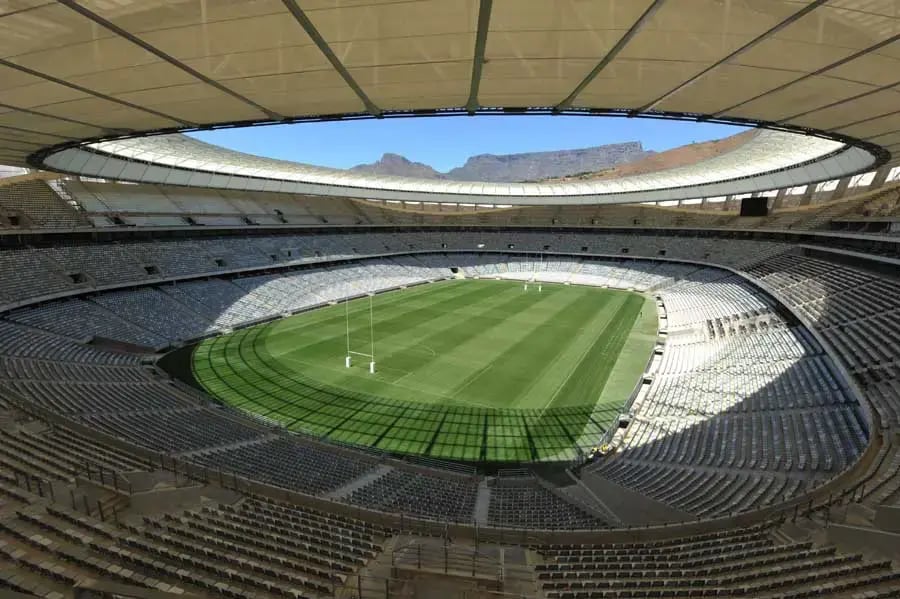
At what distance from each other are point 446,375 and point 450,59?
1837cm

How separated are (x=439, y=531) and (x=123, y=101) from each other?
411 inches

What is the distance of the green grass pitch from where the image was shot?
17641 millimetres

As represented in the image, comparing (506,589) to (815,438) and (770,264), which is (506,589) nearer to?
(815,438)

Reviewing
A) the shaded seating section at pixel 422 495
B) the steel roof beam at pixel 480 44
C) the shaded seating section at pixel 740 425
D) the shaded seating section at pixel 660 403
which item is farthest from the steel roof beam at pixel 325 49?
the shaded seating section at pixel 740 425

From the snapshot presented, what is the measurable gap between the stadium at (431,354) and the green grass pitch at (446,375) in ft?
0.72

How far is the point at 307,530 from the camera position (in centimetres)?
852

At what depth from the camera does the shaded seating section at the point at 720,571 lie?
6.06 meters

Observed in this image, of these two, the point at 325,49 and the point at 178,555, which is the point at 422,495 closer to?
the point at 178,555

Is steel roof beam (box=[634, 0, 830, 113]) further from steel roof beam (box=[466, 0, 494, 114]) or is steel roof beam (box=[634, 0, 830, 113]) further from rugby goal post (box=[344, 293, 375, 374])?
rugby goal post (box=[344, 293, 375, 374])

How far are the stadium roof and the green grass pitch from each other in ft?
39.0

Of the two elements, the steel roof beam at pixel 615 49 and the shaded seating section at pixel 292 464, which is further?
the shaded seating section at pixel 292 464

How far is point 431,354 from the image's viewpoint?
26.8 meters

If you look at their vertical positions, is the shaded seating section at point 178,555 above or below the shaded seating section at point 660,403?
above

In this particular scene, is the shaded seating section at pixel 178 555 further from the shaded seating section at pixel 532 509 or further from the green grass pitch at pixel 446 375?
the green grass pitch at pixel 446 375
